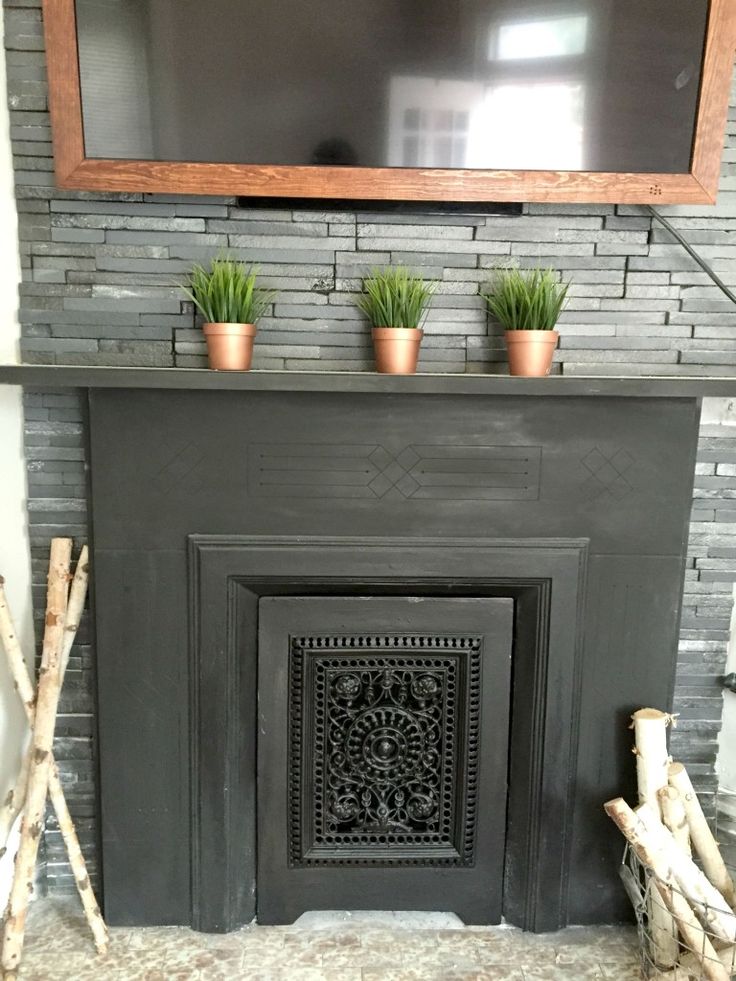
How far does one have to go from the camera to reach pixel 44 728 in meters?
1.59

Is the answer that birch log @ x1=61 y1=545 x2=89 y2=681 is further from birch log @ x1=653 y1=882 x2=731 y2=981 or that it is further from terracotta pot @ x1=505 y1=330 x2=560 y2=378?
birch log @ x1=653 y1=882 x2=731 y2=981

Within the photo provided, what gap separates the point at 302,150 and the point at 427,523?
77 cm

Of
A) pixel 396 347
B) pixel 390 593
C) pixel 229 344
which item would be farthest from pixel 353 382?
pixel 390 593

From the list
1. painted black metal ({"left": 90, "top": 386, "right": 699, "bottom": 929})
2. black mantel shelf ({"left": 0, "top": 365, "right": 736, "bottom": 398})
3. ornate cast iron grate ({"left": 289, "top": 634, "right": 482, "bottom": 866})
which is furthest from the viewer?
ornate cast iron grate ({"left": 289, "top": 634, "right": 482, "bottom": 866})

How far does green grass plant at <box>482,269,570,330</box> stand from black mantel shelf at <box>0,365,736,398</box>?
0.45ft

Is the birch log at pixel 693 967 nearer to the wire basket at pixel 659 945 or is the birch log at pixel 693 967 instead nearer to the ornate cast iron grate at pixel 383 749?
the wire basket at pixel 659 945

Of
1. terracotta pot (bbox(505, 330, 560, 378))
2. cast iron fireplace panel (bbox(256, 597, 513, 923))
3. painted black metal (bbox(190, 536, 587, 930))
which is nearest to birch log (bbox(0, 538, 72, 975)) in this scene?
painted black metal (bbox(190, 536, 587, 930))

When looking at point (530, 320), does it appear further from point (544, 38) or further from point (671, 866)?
point (671, 866)

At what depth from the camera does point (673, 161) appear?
4.98 ft

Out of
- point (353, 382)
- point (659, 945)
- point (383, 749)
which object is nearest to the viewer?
point (353, 382)

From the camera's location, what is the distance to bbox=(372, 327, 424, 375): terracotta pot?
4.92 ft

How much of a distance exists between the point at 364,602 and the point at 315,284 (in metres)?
0.67

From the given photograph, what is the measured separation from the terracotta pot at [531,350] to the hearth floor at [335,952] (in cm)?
121

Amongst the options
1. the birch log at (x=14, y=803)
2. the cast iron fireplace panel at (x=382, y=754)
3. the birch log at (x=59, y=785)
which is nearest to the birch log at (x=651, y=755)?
the cast iron fireplace panel at (x=382, y=754)
